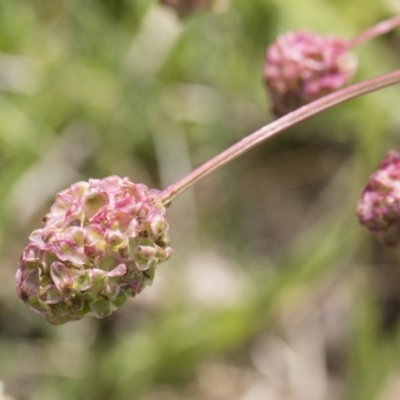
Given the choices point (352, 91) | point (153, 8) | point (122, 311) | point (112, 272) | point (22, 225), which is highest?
point (153, 8)

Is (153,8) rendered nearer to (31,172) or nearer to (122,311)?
(31,172)

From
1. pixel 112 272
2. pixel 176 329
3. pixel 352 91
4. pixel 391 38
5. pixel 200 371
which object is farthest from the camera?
pixel 391 38

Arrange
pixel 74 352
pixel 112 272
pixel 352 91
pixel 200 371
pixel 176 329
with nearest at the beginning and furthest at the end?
pixel 112 272 → pixel 352 91 → pixel 176 329 → pixel 74 352 → pixel 200 371

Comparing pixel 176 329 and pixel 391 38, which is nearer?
pixel 176 329

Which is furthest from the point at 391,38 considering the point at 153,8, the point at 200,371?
the point at 200,371

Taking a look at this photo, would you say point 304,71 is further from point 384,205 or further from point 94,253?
point 94,253

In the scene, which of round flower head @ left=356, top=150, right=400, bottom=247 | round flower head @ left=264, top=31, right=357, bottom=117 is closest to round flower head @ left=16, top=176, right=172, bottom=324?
round flower head @ left=356, top=150, right=400, bottom=247

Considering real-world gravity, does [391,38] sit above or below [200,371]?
above

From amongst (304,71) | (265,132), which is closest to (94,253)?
(265,132)
